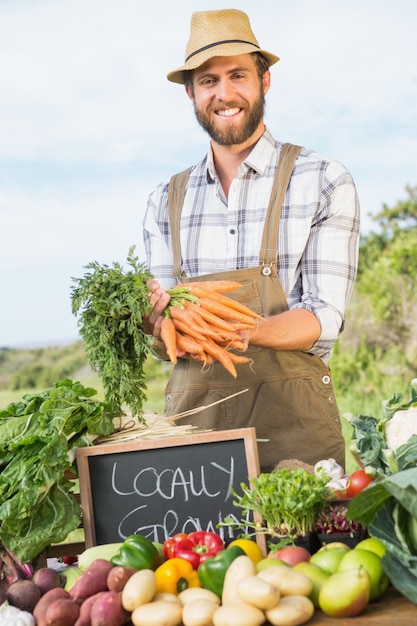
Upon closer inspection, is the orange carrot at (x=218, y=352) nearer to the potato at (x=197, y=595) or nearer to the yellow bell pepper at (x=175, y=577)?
the yellow bell pepper at (x=175, y=577)

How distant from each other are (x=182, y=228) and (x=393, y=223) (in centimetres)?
1010

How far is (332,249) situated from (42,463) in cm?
169

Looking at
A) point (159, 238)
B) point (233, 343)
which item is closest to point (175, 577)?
point (233, 343)

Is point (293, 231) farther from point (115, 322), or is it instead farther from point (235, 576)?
point (235, 576)

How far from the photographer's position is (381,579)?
6.57ft

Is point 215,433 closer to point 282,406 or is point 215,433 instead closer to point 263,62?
point 282,406

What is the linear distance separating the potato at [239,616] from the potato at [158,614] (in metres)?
0.12

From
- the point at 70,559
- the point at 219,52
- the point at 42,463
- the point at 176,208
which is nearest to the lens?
the point at 42,463

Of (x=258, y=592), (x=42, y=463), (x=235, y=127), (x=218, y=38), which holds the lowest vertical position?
(x=258, y=592)

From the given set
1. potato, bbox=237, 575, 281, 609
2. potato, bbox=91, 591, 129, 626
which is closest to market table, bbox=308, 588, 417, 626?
potato, bbox=237, 575, 281, 609

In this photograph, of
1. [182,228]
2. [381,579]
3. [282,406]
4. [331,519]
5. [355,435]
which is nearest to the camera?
[381,579]

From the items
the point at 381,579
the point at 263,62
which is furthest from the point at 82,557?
the point at 263,62

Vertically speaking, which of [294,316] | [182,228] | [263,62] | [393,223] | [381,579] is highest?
[393,223]

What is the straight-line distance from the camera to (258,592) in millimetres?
1849
